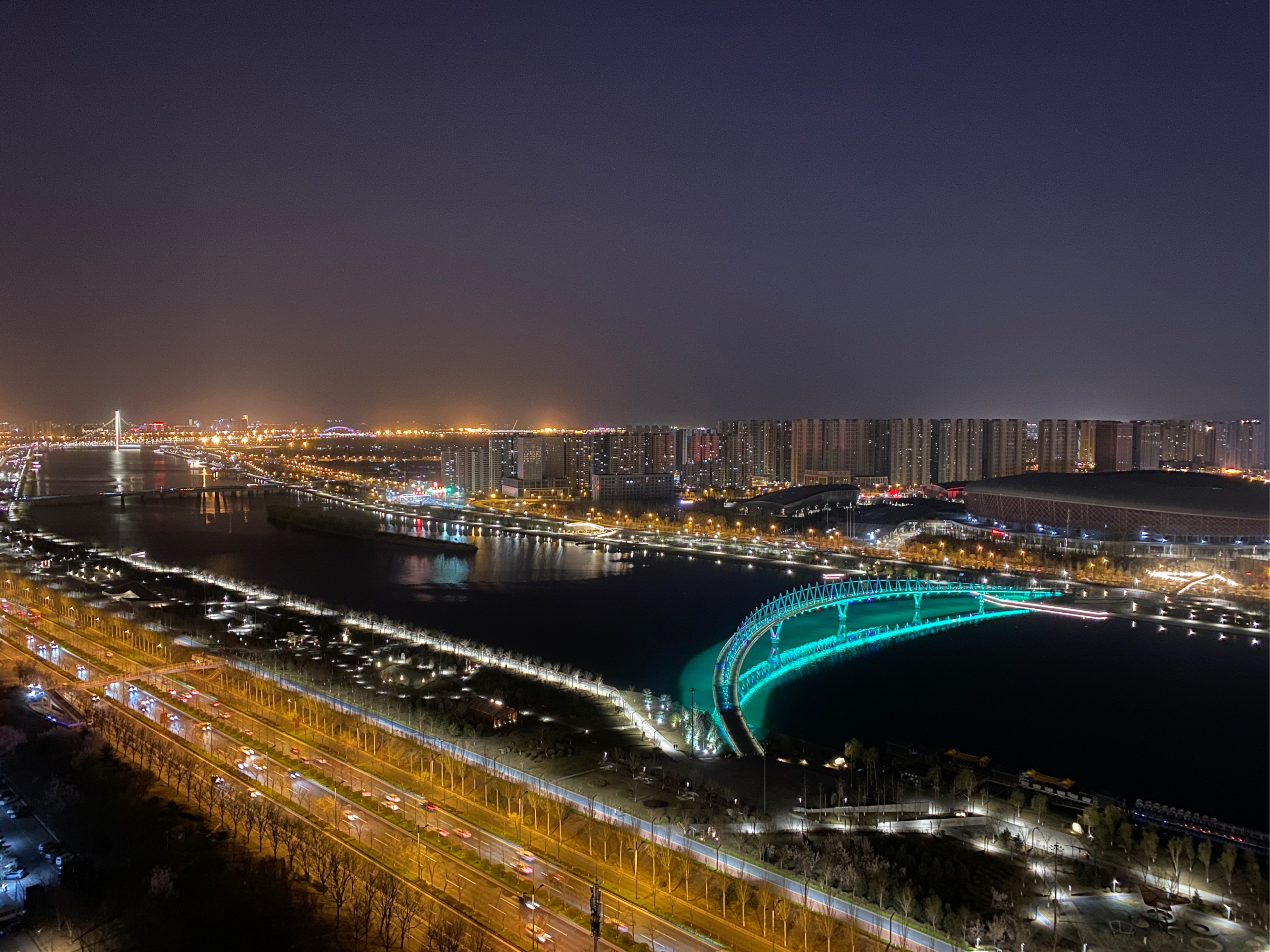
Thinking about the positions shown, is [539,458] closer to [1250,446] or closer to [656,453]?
[656,453]

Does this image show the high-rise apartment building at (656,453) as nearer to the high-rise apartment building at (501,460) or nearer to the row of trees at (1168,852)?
the high-rise apartment building at (501,460)

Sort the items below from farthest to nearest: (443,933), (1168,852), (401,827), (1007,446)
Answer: (1007,446), (401,827), (1168,852), (443,933)

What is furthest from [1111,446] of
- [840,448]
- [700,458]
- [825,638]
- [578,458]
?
[825,638]

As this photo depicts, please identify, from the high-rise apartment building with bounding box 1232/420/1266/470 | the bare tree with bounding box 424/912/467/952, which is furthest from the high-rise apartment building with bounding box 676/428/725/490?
the bare tree with bounding box 424/912/467/952

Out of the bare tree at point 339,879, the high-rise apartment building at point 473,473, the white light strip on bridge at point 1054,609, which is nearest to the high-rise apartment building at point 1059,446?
the high-rise apartment building at point 473,473

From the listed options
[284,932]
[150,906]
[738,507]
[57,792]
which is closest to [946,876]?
[284,932]

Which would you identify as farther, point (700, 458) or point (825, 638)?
point (700, 458)

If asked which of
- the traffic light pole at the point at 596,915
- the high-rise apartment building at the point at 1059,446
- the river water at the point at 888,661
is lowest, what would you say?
the river water at the point at 888,661

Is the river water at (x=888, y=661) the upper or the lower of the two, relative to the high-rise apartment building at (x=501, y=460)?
lower
